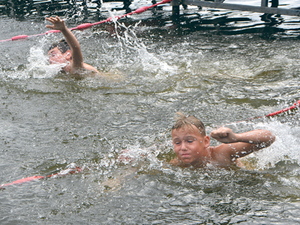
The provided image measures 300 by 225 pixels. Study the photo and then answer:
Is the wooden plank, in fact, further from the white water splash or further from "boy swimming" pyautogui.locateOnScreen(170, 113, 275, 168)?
"boy swimming" pyautogui.locateOnScreen(170, 113, 275, 168)

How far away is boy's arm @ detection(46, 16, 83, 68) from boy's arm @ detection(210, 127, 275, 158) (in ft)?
9.51

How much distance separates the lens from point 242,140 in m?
3.15

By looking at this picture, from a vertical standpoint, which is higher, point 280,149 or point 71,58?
point 71,58

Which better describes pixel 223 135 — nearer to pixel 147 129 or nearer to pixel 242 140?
pixel 242 140

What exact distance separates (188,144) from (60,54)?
12.1ft

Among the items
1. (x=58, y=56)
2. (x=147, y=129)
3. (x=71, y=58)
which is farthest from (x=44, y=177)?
(x=58, y=56)

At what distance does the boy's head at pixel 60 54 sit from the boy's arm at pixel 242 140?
11.9ft

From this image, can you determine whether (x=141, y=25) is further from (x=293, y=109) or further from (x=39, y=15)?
(x=293, y=109)

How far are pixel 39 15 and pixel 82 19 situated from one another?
71.5 inches

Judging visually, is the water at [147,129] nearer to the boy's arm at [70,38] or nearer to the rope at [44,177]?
the rope at [44,177]

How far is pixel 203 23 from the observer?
9305 millimetres

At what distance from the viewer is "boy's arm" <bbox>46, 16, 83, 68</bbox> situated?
497cm

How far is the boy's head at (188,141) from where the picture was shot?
11.5ft

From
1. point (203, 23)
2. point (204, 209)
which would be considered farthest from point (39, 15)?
point (204, 209)
